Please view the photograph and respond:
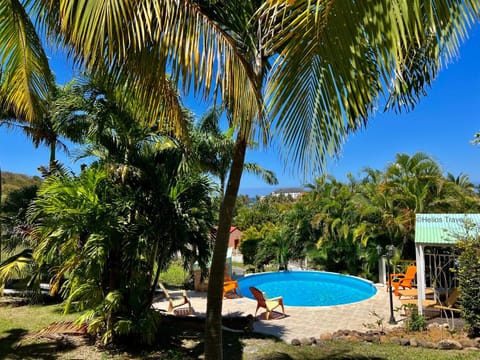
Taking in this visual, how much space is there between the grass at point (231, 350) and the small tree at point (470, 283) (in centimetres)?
119

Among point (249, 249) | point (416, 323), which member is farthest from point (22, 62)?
point (249, 249)

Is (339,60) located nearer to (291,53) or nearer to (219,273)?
(291,53)

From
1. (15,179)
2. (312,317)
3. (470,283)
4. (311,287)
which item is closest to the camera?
(470,283)

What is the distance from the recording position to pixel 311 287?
60.2 feet

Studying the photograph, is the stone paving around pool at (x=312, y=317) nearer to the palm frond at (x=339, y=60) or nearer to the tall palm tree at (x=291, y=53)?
the tall palm tree at (x=291, y=53)

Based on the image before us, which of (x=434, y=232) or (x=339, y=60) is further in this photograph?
(x=434, y=232)

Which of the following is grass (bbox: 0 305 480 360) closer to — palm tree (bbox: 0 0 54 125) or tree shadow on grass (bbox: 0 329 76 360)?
tree shadow on grass (bbox: 0 329 76 360)

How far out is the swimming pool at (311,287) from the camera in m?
15.8

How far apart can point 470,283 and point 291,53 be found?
8.73 meters

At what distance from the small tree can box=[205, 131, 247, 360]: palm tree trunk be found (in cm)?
674

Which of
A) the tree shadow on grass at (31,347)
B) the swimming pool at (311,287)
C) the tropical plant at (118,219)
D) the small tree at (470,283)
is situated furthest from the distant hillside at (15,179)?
the small tree at (470,283)

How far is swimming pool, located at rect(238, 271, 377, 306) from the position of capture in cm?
1584

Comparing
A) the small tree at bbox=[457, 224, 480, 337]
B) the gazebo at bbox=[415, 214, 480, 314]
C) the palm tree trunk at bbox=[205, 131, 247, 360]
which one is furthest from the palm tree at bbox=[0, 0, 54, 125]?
the gazebo at bbox=[415, 214, 480, 314]

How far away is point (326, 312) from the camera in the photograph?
38.8 ft
